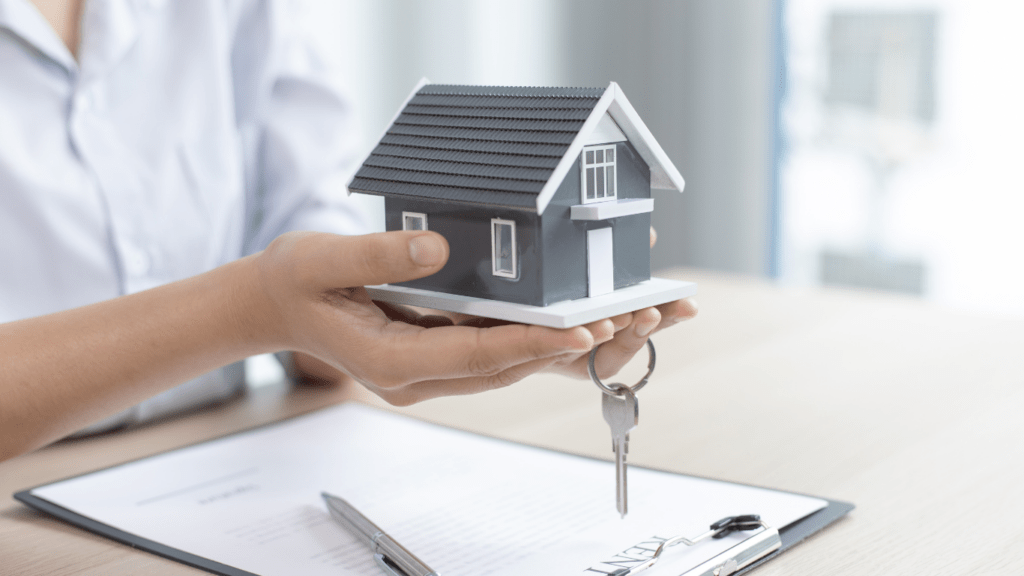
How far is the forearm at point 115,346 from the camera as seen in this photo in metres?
0.77

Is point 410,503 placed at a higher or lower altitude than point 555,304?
lower

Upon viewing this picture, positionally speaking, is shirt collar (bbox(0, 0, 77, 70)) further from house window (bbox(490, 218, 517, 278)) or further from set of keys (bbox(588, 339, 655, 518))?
set of keys (bbox(588, 339, 655, 518))

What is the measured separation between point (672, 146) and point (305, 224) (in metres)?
2.01

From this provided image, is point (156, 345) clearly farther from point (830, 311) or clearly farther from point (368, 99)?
point (368, 99)

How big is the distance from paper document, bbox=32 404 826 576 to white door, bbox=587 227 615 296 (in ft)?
0.64

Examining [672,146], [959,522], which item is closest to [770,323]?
[959,522]

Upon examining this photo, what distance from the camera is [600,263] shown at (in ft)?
2.50

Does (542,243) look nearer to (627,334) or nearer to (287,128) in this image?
(627,334)

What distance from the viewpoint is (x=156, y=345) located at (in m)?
0.79

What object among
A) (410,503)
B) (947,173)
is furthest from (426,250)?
(947,173)

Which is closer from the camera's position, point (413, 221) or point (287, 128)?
point (413, 221)

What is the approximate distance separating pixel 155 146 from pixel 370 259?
2.12 feet

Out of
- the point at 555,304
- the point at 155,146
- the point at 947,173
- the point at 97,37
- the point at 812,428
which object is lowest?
the point at 812,428

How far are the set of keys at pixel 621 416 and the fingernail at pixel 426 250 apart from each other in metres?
0.16
